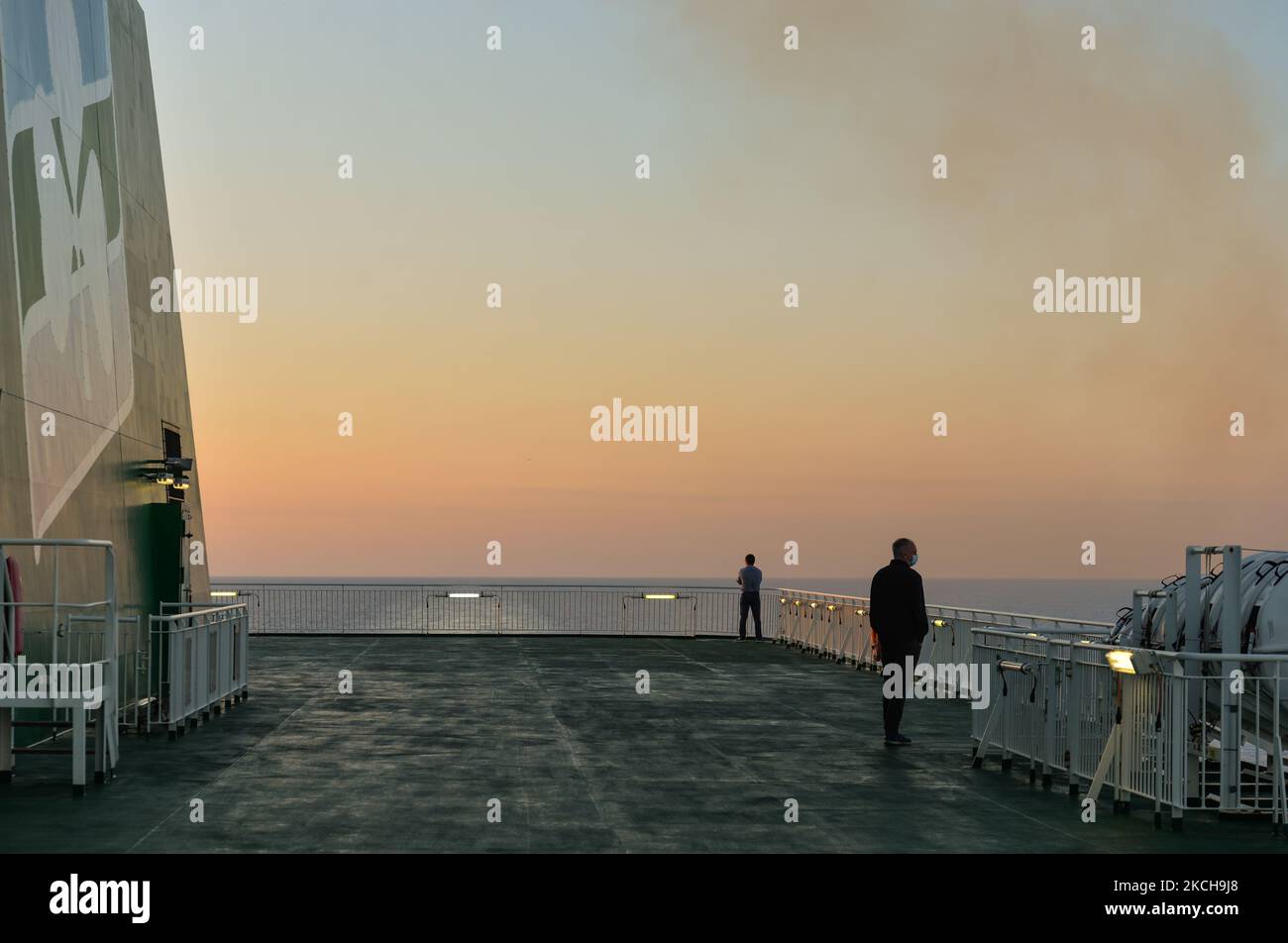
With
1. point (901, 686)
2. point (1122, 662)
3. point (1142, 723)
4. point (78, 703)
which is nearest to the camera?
point (1142, 723)

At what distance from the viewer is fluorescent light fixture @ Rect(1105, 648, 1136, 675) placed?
34.0 feet

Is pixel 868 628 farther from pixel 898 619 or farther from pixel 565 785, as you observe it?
pixel 565 785

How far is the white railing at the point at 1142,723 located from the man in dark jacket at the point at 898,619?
146 cm

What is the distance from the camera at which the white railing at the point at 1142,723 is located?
989 cm

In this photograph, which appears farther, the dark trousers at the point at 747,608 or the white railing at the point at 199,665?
the dark trousers at the point at 747,608

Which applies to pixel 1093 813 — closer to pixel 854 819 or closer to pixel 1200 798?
pixel 1200 798

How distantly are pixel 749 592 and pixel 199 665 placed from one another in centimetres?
1874

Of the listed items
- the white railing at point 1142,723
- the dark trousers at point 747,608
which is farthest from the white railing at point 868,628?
the white railing at point 1142,723

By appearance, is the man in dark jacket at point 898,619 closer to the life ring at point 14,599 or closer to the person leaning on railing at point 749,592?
the life ring at point 14,599

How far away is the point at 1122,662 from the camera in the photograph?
1047cm

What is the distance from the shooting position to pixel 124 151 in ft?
63.0

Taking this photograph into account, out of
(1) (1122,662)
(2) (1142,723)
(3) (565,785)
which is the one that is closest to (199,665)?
(3) (565,785)
